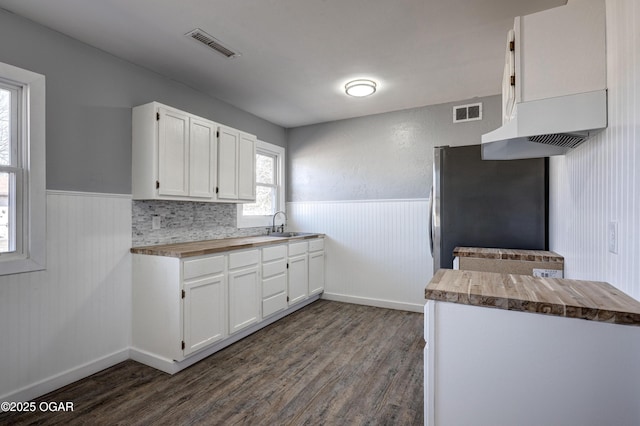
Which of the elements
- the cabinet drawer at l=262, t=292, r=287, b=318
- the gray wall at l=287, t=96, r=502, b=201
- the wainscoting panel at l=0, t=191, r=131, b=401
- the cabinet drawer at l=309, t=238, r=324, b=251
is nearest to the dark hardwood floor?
the wainscoting panel at l=0, t=191, r=131, b=401

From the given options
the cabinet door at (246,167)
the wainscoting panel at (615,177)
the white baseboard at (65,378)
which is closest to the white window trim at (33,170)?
the white baseboard at (65,378)

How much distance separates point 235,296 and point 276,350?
0.60m

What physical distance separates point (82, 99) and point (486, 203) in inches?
126

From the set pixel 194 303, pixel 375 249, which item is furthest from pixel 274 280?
pixel 375 249

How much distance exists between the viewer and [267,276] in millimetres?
3219

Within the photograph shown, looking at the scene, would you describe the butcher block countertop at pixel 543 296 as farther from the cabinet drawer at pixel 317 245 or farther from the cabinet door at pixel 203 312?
the cabinet drawer at pixel 317 245

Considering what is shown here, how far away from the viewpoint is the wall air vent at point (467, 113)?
11.3 ft

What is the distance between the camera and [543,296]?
1.07 meters

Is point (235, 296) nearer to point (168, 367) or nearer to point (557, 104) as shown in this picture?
point (168, 367)

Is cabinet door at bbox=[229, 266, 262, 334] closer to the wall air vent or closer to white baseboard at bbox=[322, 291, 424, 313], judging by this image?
white baseboard at bbox=[322, 291, 424, 313]

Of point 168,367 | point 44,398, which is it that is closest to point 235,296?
point 168,367

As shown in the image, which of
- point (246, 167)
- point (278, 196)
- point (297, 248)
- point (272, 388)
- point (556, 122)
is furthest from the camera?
point (278, 196)

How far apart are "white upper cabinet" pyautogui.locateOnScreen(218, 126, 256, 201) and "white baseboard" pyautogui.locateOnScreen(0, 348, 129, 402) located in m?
1.58

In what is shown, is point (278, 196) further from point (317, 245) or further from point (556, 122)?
point (556, 122)
